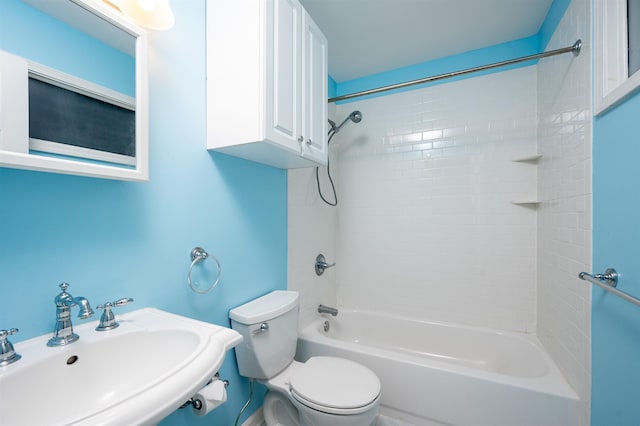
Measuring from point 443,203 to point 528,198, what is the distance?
550 millimetres

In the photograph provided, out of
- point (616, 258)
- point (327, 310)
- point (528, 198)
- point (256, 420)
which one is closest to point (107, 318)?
point (256, 420)

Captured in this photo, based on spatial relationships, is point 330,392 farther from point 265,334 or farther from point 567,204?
point 567,204

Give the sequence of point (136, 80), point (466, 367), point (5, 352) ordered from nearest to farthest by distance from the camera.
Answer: point (5, 352)
point (136, 80)
point (466, 367)

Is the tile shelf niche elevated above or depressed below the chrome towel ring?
above

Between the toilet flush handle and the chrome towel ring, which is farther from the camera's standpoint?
the toilet flush handle

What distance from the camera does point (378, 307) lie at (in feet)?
7.82

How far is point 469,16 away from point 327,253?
1.95 m

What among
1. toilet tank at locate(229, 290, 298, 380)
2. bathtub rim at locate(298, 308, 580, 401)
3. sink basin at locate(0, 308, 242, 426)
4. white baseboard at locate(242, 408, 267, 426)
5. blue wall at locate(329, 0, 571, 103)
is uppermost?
blue wall at locate(329, 0, 571, 103)

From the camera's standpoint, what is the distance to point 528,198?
6.26 feet

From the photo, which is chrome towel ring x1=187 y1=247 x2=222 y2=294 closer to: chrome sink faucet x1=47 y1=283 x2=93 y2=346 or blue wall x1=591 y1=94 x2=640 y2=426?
chrome sink faucet x1=47 y1=283 x2=93 y2=346

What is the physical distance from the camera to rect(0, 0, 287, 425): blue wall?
73 centimetres

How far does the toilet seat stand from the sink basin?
65cm

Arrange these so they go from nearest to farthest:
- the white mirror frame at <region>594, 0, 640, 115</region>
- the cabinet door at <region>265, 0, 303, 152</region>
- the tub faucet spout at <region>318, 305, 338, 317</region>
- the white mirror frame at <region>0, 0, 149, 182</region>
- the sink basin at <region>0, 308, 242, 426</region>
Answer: the sink basin at <region>0, 308, 242, 426</region>
the white mirror frame at <region>0, 0, 149, 182</region>
the white mirror frame at <region>594, 0, 640, 115</region>
the cabinet door at <region>265, 0, 303, 152</region>
the tub faucet spout at <region>318, 305, 338, 317</region>

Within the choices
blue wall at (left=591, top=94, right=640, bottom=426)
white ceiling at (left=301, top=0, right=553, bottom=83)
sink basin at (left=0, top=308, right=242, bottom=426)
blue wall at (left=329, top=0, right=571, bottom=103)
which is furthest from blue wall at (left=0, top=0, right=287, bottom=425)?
blue wall at (left=591, top=94, right=640, bottom=426)
